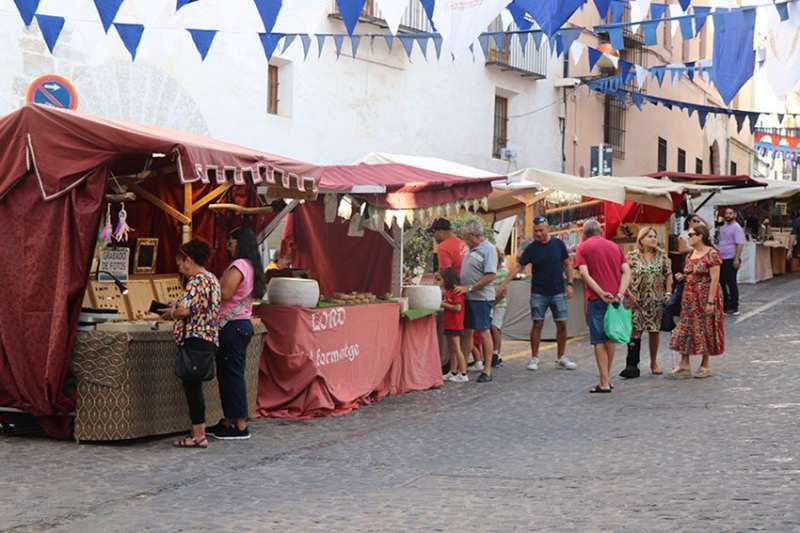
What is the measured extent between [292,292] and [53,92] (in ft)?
17.7

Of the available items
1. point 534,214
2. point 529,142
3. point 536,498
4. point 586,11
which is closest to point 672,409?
point 536,498

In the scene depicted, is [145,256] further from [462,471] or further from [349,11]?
[462,471]

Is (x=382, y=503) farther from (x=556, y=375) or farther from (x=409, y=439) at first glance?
(x=556, y=375)

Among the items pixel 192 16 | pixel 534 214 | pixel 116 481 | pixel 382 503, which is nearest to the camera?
pixel 382 503

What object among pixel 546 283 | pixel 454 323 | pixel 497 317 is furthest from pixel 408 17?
pixel 454 323

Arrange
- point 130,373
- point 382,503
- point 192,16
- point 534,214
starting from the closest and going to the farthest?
point 382,503 < point 130,373 < point 192,16 < point 534,214

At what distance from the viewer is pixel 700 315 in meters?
13.1

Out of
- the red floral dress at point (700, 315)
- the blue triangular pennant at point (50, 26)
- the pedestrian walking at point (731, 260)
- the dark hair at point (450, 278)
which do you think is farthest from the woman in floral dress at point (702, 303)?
the pedestrian walking at point (731, 260)

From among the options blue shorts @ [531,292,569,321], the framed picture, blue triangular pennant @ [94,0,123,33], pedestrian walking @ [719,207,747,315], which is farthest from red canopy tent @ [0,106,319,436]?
pedestrian walking @ [719,207,747,315]

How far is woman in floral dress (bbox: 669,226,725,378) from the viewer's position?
42.5ft

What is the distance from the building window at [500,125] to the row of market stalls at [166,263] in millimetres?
10914

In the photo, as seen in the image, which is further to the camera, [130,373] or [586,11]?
[586,11]

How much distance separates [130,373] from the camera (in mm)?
9180

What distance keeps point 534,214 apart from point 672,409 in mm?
8464
